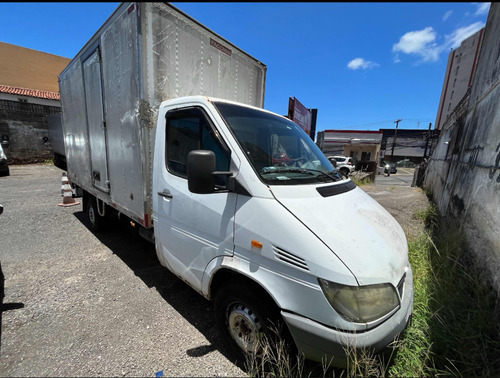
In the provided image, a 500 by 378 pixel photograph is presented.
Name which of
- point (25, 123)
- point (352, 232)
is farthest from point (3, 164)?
point (352, 232)

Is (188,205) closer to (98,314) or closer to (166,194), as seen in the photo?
(166,194)

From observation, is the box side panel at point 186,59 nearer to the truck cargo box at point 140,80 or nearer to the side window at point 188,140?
the truck cargo box at point 140,80

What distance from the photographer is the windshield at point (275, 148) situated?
75.4 inches

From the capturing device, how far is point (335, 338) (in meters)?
1.45

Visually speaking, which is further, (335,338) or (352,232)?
(352,232)

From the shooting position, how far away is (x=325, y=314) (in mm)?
1436

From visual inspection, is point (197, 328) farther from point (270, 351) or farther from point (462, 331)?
point (462, 331)

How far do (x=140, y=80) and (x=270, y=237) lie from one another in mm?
2199

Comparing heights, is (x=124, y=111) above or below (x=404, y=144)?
below

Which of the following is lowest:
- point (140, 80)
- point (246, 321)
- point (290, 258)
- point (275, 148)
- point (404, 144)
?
point (246, 321)

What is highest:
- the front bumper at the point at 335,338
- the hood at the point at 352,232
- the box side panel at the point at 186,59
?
the box side panel at the point at 186,59

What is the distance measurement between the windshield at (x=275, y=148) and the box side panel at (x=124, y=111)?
3.97 feet

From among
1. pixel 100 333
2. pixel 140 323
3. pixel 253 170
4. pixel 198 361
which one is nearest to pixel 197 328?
pixel 198 361

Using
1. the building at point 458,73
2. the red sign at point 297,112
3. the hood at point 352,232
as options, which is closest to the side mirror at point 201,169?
the hood at point 352,232
